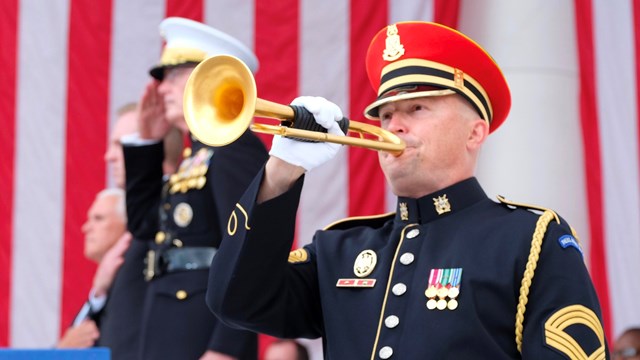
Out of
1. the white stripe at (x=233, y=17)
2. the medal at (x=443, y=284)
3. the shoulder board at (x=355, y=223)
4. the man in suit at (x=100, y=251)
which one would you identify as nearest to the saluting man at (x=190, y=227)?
the man in suit at (x=100, y=251)

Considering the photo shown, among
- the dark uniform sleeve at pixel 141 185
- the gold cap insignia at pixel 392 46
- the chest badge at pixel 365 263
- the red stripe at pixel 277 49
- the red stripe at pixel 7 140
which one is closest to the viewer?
the chest badge at pixel 365 263

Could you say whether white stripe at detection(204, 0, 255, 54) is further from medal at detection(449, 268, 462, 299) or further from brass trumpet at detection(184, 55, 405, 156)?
medal at detection(449, 268, 462, 299)

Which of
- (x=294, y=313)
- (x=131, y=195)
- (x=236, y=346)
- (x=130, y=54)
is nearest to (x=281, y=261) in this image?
(x=294, y=313)

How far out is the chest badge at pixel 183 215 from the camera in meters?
3.69

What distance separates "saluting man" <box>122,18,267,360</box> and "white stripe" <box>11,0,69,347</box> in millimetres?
1593

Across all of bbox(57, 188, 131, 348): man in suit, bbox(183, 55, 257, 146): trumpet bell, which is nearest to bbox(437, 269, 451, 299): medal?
bbox(183, 55, 257, 146): trumpet bell

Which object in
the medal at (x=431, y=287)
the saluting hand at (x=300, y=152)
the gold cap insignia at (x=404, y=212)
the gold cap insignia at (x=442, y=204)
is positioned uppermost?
the saluting hand at (x=300, y=152)

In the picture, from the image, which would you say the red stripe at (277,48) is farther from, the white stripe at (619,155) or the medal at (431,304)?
the medal at (431,304)

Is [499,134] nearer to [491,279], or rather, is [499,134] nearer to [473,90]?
[473,90]

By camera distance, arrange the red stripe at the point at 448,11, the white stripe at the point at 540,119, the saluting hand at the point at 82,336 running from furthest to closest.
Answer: the red stripe at the point at 448,11, the white stripe at the point at 540,119, the saluting hand at the point at 82,336

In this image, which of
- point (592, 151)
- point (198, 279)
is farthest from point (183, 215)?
point (592, 151)

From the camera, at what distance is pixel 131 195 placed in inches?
160

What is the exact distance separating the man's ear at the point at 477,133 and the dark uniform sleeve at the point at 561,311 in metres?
0.33

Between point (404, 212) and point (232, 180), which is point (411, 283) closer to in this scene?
point (404, 212)
